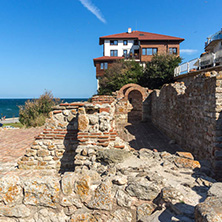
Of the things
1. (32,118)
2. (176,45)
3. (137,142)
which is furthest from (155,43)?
(137,142)

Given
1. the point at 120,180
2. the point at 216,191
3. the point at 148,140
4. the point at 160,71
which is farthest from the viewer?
the point at 160,71

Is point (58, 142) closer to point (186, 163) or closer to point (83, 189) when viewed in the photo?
point (83, 189)

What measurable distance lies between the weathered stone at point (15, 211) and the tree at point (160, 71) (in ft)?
66.6

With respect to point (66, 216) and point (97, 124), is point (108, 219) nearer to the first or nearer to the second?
point (66, 216)

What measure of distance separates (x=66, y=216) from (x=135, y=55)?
118 feet

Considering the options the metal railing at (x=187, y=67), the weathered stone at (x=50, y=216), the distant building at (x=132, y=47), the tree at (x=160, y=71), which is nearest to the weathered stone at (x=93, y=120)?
the weathered stone at (x=50, y=216)

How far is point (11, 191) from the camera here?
2.65m

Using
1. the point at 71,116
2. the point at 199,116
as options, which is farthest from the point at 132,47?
the point at 71,116

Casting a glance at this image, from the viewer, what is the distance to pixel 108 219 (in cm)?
251

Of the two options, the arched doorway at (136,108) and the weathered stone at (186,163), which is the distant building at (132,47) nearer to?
the arched doorway at (136,108)

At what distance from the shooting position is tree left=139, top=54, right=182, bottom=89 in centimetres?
2152

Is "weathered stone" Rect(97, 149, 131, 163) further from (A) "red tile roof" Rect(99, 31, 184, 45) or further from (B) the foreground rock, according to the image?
(A) "red tile roof" Rect(99, 31, 184, 45)

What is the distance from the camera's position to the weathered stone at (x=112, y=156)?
13.5 ft

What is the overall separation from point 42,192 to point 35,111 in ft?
49.5
